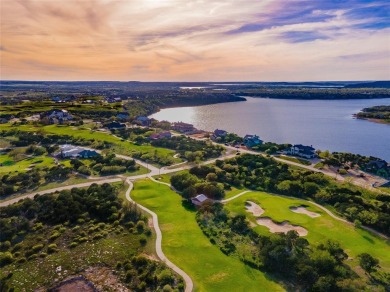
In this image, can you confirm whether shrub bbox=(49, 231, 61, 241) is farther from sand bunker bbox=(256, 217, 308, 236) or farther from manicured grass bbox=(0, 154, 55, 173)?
manicured grass bbox=(0, 154, 55, 173)

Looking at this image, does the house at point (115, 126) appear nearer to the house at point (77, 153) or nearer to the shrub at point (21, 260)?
the house at point (77, 153)

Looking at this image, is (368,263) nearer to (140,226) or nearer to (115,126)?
(140,226)

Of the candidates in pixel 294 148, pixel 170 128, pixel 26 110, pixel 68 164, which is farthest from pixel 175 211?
pixel 26 110

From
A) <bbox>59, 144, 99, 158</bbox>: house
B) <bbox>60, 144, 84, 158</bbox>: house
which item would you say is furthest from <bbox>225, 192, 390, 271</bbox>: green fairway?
<bbox>60, 144, 84, 158</bbox>: house

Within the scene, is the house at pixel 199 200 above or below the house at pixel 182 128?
below

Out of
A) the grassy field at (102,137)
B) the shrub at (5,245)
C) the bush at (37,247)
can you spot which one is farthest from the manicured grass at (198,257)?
the grassy field at (102,137)

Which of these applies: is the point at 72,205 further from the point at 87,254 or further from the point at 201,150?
the point at 201,150
